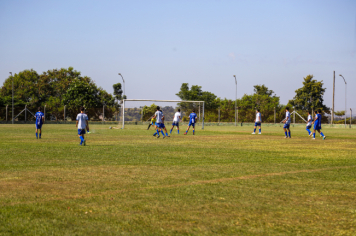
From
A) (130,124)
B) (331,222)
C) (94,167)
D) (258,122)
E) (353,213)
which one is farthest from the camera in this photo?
(130,124)

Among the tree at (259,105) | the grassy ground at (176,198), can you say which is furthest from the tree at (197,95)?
the grassy ground at (176,198)

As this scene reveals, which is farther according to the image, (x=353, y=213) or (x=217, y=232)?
(x=353, y=213)

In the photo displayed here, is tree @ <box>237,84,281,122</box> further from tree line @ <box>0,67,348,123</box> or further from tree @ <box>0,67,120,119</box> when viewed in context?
tree @ <box>0,67,120,119</box>

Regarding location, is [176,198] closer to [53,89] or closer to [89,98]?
[89,98]

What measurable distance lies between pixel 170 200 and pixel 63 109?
186ft

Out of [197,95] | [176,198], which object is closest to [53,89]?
[197,95]

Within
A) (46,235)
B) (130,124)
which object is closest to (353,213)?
(46,235)

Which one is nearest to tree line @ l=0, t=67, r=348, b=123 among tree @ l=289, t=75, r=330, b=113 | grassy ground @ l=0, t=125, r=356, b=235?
tree @ l=289, t=75, r=330, b=113

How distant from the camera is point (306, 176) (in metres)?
8.30

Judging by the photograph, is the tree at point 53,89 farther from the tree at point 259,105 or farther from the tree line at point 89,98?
the tree at point 259,105

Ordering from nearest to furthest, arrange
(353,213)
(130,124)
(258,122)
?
1. (353,213)
2. (258,122)
3. (130,124)

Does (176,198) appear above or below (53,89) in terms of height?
below

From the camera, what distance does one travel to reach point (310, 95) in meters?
73.7

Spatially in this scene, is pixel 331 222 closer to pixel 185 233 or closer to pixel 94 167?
pixel 185 233
